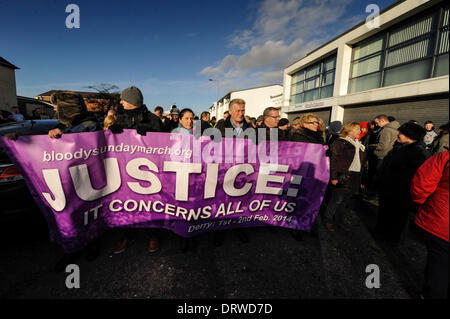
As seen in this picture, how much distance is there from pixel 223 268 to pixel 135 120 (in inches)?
85.0

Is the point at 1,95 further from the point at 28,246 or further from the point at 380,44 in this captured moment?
the point at 380,44

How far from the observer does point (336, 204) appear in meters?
3.15

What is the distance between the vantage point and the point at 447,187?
1.36 m

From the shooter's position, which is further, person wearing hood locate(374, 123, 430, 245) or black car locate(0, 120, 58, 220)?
person wearing hood locate(374, 123, 430, 245)

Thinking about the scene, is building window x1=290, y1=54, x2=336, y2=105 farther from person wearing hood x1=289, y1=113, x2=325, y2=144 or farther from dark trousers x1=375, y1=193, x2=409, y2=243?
dark trousers x1=375, y1=193, x2=409, y2=243

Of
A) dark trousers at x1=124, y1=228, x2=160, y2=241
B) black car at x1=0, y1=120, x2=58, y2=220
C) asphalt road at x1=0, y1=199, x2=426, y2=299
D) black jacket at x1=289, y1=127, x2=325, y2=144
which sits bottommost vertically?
asphalt road at x1=0, y1=199, x2=426, y2=299

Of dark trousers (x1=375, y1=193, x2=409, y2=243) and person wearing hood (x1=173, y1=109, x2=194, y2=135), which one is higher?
person wearing hood (x1=173, y1=109, x2=194, y2=135)

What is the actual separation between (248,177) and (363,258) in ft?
5.85

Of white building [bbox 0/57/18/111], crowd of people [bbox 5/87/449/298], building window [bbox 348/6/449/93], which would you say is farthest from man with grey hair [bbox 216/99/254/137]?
white building [bbox 0/57/18/111]

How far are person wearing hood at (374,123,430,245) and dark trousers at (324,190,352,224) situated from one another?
19.0 inches

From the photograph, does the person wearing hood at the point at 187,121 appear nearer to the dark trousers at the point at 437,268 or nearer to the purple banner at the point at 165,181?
the purple banner at the point at 165,181

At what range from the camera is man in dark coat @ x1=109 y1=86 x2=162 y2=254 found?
2525 millimetres

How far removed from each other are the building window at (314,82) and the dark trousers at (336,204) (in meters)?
13.0
